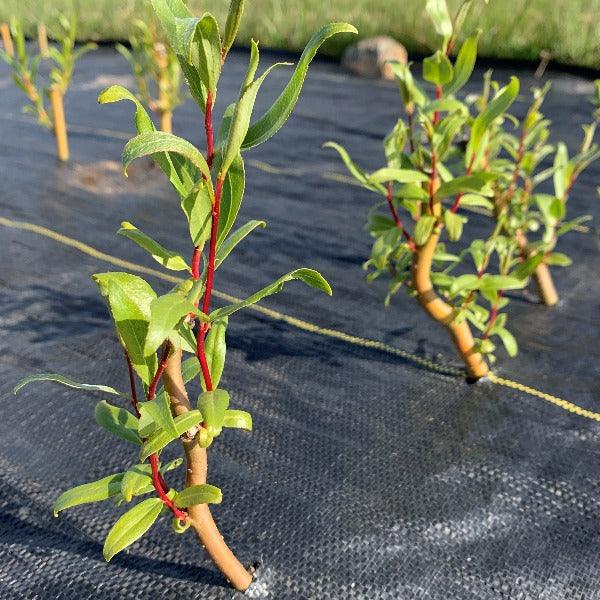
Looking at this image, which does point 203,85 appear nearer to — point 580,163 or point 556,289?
point 580,163

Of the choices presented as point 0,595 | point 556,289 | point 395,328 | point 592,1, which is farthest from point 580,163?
point 592,1

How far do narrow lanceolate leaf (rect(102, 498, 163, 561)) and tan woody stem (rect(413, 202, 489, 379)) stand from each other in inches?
37.6

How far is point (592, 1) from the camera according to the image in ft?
22.6

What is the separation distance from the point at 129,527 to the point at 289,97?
2.19 feet

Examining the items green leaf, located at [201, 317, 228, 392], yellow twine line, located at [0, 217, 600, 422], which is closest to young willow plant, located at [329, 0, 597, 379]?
yellow twine line, located at [0, 217, 600, 422]

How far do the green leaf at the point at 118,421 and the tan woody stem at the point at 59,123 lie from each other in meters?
2.82

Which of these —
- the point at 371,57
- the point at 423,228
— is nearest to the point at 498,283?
the point at 423,228

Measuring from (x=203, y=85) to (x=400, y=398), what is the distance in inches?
49.7

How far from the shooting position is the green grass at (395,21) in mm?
6355

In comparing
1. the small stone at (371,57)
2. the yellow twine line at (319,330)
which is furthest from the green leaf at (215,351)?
the small stone at (371,57)

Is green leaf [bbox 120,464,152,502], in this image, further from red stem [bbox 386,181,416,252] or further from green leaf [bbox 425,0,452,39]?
green leaf [bbox 425,0,452,39]

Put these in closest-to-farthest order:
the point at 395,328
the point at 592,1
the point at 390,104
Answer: the point at 395,328 → the point at 390,104 → the point at 592,1

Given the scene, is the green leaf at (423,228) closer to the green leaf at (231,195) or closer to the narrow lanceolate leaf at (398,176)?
the narrow lanceolate leaf at (398,176)

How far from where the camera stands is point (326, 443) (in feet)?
5.82
